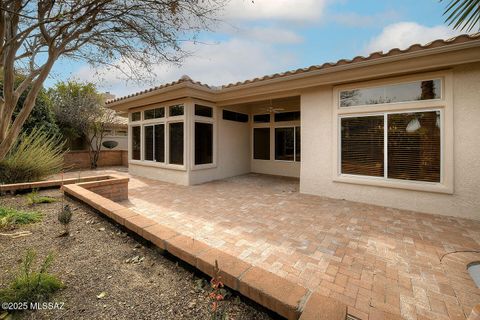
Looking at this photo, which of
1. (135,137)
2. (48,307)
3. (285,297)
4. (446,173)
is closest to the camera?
(285,297)

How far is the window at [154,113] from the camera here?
9.27 metres

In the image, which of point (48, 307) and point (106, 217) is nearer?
point (48, 307)

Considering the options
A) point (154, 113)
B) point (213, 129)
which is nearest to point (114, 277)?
point (213, 129)

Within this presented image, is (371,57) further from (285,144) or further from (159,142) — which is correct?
(159,142)

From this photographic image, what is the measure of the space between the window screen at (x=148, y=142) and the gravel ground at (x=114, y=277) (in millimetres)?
6555

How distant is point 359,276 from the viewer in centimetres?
275

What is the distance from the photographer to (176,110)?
28.3 feet

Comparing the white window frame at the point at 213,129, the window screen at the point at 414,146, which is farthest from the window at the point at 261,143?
the window screen at the point at 414,146

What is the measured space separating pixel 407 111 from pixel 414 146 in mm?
865

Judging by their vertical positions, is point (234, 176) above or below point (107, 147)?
below

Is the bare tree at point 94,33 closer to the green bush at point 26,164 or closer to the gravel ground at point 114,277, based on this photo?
the gravel ground at point 114,277

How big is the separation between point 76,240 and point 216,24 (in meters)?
3.98

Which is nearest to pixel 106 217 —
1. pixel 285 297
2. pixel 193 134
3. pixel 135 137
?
pixel 285 297

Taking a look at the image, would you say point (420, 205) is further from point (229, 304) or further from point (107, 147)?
point (107, 147)
